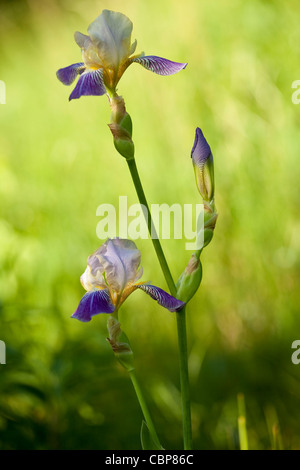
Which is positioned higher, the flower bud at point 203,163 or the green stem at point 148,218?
the flower bud at point 203,163

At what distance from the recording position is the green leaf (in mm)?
637

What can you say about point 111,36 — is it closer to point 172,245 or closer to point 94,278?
point 94,278

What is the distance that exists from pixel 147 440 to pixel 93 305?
0.19 meters

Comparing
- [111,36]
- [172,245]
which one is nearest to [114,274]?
[111,36]

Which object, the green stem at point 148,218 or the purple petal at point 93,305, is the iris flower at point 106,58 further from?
the purple petal at point 93,305

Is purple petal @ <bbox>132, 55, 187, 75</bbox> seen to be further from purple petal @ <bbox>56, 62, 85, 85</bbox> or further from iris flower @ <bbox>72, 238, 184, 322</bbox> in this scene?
iris flower @ <bbox>72, 238, 184, 322</bbox>

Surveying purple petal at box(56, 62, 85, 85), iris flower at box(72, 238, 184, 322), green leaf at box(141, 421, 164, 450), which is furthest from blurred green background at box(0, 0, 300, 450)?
purple petal at box(56, 62, 85, 85)

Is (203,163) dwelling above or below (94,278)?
above

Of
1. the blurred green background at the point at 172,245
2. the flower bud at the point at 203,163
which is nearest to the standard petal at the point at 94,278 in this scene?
the flower bud at the point at 203,163

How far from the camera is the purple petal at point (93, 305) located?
1.93 ft

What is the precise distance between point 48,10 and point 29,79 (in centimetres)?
97

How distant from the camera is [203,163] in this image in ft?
2.16

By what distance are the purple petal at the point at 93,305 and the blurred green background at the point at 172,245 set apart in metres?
0.39

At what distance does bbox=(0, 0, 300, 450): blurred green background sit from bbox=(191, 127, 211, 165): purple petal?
460mm
